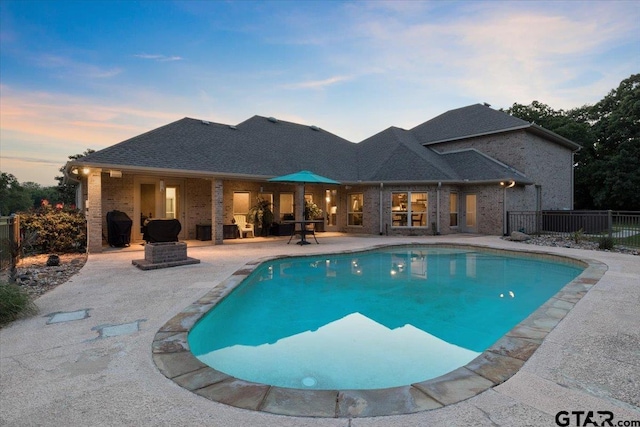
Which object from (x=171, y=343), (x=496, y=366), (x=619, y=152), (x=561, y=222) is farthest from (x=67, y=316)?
(x=619, y=152)

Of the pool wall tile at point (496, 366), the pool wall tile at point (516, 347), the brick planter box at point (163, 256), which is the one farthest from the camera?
the brick planter box at point (163, 256)

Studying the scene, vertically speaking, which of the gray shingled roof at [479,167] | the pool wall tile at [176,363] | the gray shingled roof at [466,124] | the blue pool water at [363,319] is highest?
the gray shingled roof at [466,124]

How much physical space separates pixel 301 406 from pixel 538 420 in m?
1.57

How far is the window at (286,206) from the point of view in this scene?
54.4ft

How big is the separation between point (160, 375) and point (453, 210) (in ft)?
54.3

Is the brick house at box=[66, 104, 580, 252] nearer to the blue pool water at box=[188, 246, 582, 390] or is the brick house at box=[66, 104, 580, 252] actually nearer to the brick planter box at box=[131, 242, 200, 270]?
the brick planter box at box=[131, 242, 200, 270]

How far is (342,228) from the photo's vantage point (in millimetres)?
17781

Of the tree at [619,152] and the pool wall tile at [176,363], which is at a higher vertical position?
the tree at [619,152]

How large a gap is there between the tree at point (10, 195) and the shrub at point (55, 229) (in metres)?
51.4

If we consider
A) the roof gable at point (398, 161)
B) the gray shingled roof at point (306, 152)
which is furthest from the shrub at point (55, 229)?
the roof gable at point (398, 161)

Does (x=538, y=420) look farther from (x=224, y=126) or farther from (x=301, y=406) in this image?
(x=224, y=126)

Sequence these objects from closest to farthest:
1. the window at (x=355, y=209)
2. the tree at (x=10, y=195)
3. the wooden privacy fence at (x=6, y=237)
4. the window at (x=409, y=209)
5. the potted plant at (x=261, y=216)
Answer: the wooden privacy fence at (x=6, y=237) < the potted plant at (x=261, y=216) < the window at (x=409, y=209) < the window at (x=355, y=209) < the tree at (x=10, y=195)

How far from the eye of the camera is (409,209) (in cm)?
1596

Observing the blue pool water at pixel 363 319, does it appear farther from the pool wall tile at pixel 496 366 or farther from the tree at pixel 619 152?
the tree at pixel 619 152
